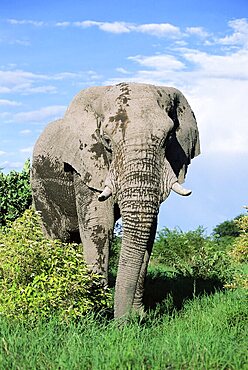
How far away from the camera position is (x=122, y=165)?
9.00 metres

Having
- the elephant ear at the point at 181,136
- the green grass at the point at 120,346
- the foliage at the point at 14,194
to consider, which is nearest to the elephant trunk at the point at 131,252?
the green grass at the point at 120,346

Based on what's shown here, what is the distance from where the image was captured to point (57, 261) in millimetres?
9102

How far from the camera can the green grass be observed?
679 centimetres

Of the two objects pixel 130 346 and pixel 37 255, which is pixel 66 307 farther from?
pixel 130 346

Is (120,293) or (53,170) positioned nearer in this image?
(120,293)

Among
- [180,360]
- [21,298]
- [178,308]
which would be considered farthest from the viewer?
[178,308]

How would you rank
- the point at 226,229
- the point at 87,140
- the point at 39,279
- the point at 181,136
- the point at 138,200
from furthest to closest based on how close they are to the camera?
1. the point at 226,229
2. the point at 181,136
3. the point at 87,140
4. the point at 39,279
5. the point at 138,200

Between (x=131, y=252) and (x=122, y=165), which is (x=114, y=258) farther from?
(x=122, y=165)

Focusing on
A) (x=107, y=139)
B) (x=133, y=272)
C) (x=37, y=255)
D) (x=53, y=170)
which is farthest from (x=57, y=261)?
(x=53, y=170)

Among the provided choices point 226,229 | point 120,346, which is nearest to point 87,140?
point 120,346

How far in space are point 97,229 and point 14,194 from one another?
22.3 ft

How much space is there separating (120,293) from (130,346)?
2.24 meters

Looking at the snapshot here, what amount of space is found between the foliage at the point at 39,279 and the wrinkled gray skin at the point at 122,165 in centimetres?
47

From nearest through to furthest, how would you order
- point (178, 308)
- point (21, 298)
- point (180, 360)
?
point (180, 360) < point (21, 298) < point (178, 308)
